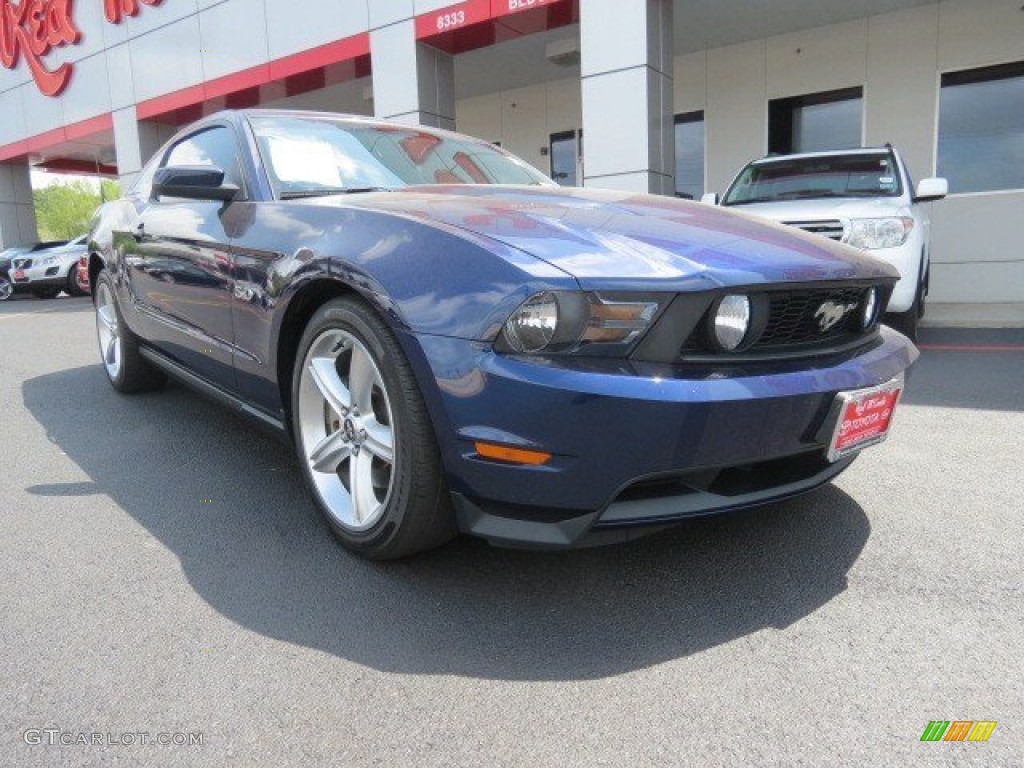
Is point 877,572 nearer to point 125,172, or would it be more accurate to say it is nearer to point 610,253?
point 610,253

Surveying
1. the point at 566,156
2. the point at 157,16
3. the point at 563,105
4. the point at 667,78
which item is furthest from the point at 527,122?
the point at 157,16

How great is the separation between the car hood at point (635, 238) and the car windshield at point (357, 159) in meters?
0.29

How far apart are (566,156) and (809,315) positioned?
39.9 ft

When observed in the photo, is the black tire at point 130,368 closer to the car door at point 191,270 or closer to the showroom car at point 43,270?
the car door at point 191,270

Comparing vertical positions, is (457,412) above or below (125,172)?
below

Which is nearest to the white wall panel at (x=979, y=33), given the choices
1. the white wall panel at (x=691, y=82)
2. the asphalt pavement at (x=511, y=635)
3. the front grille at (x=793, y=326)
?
the white wall panel at (x=691, y=82)

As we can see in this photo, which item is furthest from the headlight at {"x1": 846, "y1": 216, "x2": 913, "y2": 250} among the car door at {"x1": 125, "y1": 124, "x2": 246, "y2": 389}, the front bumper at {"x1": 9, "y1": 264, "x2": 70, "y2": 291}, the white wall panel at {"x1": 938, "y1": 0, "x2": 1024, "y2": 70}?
the front bumper at {"x1": 9, "y1": 264, "x2": 70, "y2": 291}

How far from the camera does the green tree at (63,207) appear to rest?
84387mm

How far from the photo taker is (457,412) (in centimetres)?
192

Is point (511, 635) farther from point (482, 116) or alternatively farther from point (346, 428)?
point (482, 116)

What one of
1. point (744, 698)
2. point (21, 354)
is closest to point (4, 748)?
point (744, 698)

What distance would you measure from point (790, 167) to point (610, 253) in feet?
18.9

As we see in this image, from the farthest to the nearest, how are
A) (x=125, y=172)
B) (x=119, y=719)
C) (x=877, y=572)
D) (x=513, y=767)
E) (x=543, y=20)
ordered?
(x=125, y=172) < (x=543, y=20) < (x=877, y=572) < (x=119, y=719) < (x=513, y=767)

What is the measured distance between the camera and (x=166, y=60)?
46.5ft
